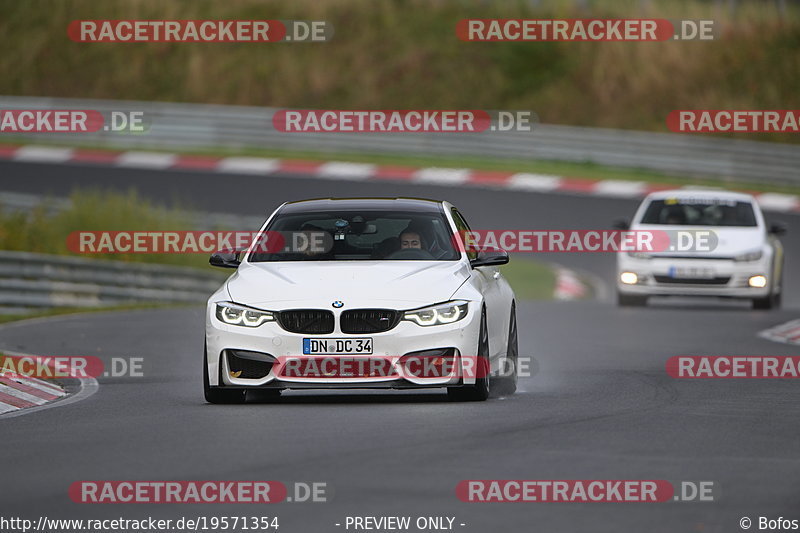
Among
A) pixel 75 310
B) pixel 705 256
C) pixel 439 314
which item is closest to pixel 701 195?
pixel 705 256

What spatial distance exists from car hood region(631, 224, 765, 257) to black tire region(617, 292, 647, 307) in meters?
0.84

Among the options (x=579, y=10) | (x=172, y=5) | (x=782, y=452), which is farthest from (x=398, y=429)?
(x=172, y=5)

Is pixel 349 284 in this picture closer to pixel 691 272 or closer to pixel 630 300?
pixel 691 272

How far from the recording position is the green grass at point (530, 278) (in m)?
29.7

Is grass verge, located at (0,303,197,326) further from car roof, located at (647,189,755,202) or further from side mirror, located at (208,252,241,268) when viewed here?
side mirror, located at (208,252,241,268)

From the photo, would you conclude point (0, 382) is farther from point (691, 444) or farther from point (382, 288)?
point (691, 444)

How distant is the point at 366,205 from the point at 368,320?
1.57 meters

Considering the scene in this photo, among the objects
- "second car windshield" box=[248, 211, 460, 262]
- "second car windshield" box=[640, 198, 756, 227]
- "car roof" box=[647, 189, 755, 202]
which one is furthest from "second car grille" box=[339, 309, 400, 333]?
"car roof" box=[647, 189, 755, 202]

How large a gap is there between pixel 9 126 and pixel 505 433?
33608 mm

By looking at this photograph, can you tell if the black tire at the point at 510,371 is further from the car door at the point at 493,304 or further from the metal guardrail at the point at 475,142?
the metal guardrail at the point at 475,142

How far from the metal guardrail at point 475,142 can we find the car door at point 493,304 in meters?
26.6

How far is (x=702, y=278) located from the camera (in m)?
23.0

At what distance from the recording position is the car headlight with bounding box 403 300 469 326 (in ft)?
39.1

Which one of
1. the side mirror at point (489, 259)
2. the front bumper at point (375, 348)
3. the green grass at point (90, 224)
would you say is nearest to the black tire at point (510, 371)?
the side mirror at point (489, 259)
